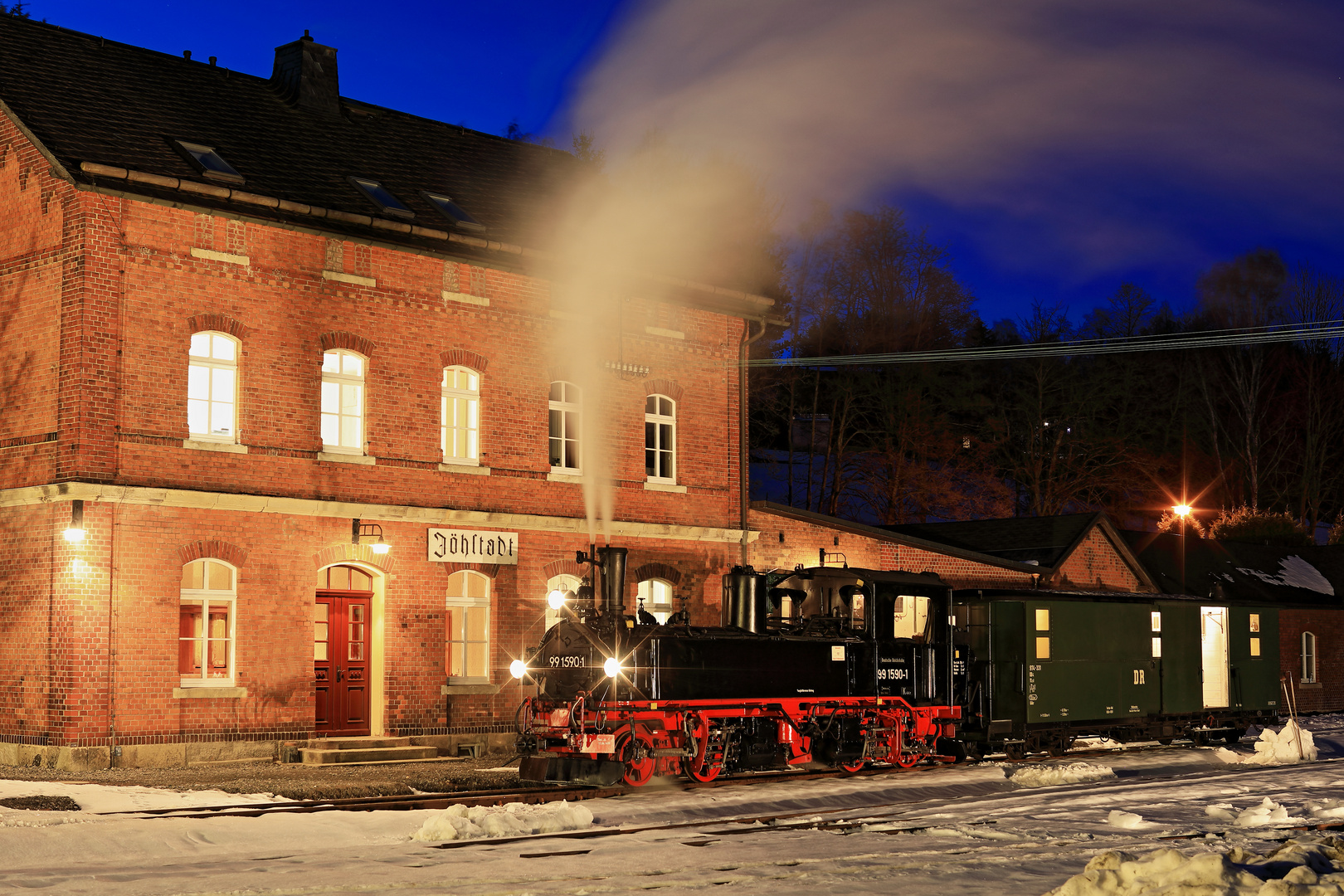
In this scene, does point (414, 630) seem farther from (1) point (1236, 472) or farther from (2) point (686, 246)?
(1) point (1236, 472)

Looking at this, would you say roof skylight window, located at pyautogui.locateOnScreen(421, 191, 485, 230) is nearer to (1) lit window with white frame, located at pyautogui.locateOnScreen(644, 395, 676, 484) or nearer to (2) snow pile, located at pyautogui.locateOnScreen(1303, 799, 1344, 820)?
(1) lit window with white frame, located at pyautogui.locateOnScreen(644, 395, 676, 484)

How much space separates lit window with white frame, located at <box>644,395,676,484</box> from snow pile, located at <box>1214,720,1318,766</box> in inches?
377

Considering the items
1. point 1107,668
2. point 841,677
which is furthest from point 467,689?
point 1107,668

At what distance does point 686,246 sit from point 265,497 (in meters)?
9.24

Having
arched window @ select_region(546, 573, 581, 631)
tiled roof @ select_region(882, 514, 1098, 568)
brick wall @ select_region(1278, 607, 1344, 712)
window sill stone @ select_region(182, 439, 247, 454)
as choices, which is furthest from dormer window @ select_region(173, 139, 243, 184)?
brick wall @ select_region(1278, 607, 1344, 712)

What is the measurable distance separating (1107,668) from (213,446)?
1289 centimetres

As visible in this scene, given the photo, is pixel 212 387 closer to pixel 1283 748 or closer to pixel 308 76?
pixel 308 76

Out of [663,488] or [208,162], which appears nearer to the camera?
[208,162]

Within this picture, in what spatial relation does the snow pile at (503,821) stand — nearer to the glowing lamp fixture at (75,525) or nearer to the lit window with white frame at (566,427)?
the glowing lamp fixture at (75,525)

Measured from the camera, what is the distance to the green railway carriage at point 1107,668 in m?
19.5

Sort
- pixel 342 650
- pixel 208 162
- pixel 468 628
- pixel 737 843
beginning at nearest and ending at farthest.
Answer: pixel 737 843, pixel 208 162, pixel 342 650, pixel 468 628

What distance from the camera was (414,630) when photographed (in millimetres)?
20281

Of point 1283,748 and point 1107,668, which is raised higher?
point 1107,668

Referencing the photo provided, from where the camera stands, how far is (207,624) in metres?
18.5
